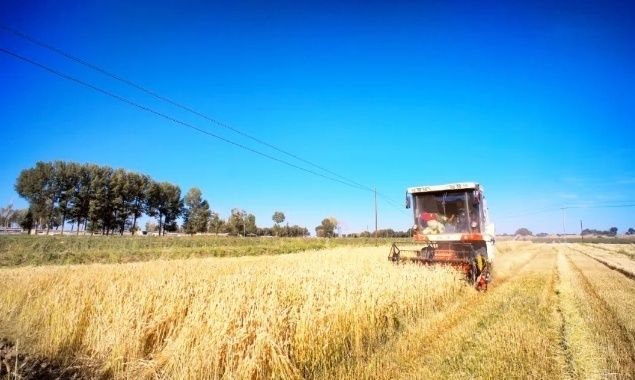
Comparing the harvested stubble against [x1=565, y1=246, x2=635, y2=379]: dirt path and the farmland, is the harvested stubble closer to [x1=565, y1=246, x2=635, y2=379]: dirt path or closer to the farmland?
the farmland

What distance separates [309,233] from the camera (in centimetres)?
11538

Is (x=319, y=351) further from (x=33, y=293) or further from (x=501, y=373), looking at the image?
(x=33, y=293)

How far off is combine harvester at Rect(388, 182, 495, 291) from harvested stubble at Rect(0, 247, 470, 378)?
224 inches

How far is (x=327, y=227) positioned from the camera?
357 feet

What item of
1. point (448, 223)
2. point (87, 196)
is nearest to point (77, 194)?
point (87, 196)

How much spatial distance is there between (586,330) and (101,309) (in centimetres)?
828

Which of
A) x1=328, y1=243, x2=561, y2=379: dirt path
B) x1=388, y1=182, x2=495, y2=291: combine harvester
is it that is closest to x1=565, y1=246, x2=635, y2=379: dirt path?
x1=328, y1=243, x2=561, y2=379: dirt path

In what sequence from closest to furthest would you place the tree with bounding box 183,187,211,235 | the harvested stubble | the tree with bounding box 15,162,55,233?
the harvested stubble → the tree with bounding box 15,162,55,233 → the tree with bounding box 183,187,211,235

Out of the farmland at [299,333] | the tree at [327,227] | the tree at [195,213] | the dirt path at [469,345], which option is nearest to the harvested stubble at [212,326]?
the farmland at [299,333]

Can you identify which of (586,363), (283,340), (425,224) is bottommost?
(586,363)

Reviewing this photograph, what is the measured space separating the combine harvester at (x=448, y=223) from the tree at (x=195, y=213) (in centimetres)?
7537

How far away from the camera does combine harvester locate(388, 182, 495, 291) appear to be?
11.9 m

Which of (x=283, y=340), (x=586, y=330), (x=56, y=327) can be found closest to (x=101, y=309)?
(x=56, y=327)

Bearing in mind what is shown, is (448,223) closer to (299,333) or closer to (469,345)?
(469,345)
